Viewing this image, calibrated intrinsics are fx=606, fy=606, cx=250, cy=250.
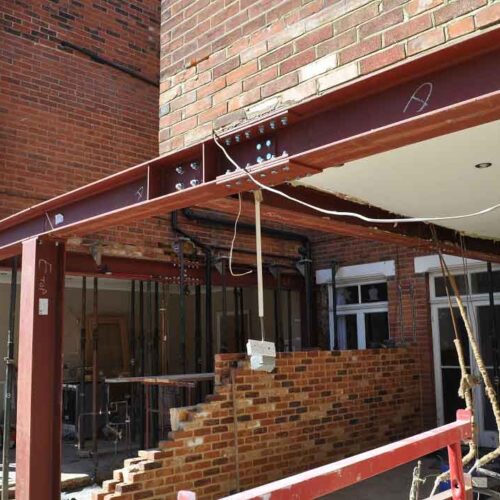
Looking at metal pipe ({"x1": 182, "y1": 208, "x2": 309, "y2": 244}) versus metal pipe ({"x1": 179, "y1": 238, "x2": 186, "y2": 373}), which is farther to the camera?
metal pipe ({"x1": 182, "y1": 208, "x2": 309, "y2": 244})

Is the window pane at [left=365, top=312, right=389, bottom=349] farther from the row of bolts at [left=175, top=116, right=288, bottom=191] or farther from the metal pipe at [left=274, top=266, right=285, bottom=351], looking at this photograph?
the row of bolts at [left=175, top=116, right=288, bottom=191]

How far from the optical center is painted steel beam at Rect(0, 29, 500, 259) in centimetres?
275

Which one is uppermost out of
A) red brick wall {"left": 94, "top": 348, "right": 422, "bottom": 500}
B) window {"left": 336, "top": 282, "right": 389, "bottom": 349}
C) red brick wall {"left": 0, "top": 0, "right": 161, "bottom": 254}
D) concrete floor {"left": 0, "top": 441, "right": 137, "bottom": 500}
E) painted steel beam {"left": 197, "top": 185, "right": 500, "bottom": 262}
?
red brick wall {"left": 0, "top": 0, "right": 161, "bottom": 254}

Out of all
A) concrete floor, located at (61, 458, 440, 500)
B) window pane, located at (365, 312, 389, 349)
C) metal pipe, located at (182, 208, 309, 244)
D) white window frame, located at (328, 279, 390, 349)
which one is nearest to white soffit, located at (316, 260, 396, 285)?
white window frame, located at (328, 279, 390, 349)

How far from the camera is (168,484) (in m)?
6.02

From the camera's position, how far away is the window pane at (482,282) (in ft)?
30.0

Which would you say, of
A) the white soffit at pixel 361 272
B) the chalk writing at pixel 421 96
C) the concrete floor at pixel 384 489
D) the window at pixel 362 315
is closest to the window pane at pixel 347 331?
the window at pixel 362 315

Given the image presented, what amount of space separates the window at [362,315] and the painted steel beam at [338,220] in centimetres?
403

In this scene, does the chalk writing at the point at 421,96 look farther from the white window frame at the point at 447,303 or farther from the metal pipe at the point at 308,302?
the metal pipe at the point at 308,302

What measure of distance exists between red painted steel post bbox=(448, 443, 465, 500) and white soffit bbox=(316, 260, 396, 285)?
6.58 metres

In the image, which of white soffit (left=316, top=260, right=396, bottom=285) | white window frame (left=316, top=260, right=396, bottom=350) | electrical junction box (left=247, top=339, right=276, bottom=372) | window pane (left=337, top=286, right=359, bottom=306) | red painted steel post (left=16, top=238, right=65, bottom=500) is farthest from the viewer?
window pane (left=337, top=286, right=359, bottom=306)

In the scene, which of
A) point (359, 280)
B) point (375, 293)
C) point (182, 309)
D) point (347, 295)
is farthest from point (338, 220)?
point (347, 295)

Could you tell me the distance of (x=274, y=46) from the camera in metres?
4.16

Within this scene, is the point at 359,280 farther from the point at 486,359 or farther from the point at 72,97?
the point at 72,97
